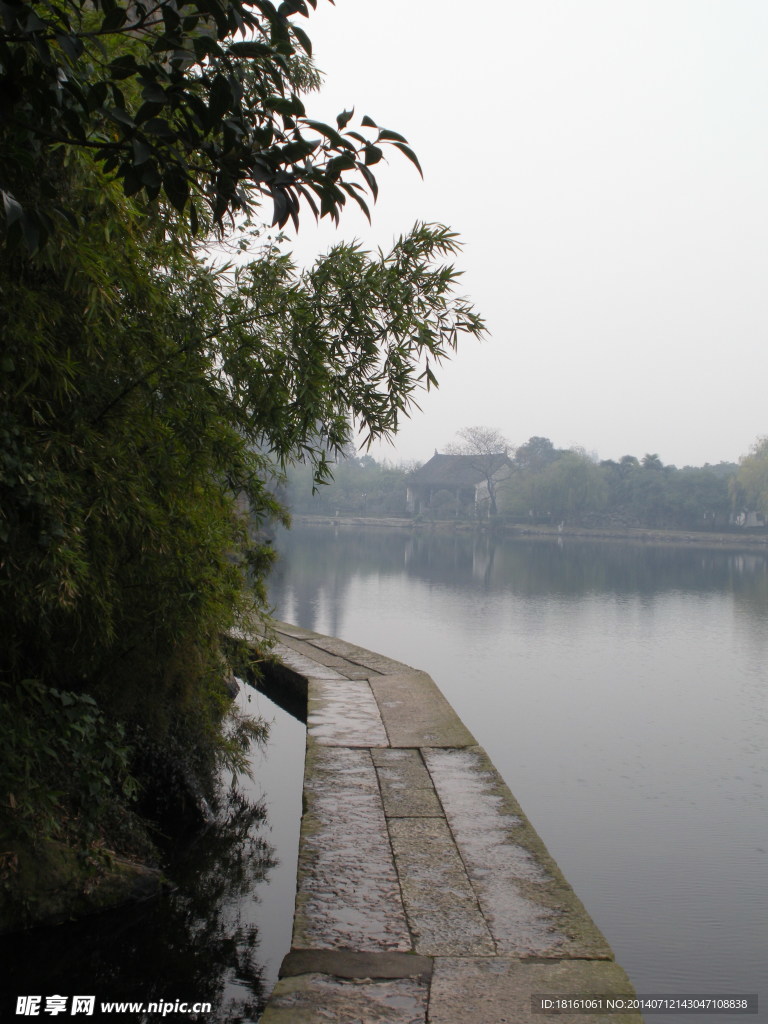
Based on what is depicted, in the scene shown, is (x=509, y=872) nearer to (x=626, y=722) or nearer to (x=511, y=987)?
(x=511, y=987)

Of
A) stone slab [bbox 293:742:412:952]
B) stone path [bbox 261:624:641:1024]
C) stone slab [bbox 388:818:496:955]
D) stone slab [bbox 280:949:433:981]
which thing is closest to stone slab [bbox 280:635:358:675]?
stone path [bbox 261:624:641:1024]

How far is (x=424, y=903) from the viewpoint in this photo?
10.8 ft

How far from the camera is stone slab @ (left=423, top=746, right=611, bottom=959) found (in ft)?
10.0

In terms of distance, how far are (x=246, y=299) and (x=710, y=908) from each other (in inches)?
165

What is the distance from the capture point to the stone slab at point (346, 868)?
310 cm

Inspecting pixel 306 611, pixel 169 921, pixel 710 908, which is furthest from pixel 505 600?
pixel 169 921

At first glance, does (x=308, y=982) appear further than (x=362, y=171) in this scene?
Yes

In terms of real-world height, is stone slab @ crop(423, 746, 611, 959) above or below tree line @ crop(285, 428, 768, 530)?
below

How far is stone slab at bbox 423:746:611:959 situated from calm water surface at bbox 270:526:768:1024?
3.38 feet

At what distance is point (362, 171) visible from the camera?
2.17 meters

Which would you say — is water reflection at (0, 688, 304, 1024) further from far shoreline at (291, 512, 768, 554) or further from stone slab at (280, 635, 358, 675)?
far shoreline at (291, 512, 768, 554)

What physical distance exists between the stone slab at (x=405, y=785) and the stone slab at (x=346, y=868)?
0.06 metres

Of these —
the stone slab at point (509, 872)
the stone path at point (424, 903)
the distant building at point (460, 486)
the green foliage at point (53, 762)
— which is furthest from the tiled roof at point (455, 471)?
the green foliage at point (53, 762)

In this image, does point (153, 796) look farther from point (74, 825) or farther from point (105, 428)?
point (105, 428)
